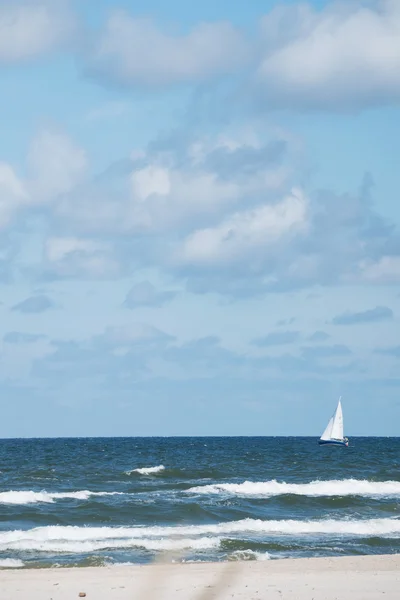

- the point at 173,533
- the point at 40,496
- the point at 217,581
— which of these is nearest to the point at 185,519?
the point at 173,533

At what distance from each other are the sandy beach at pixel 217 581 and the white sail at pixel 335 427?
8934 cm

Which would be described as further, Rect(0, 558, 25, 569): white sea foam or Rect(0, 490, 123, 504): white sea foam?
Rect(0, 490, 123, 504): white sea foam

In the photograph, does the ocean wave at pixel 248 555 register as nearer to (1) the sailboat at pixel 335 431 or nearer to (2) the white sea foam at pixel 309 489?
(2) the white sea foam at pixel 309 489

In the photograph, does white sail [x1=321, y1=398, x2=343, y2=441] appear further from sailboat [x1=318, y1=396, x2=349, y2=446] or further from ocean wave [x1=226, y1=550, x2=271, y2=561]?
ocean wave [x1=226, y1=550, x2=271, y2=561]

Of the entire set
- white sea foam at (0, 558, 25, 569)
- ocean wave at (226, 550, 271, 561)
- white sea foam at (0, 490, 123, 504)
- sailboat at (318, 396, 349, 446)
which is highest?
sailboat at (318, 396, 349, 446)

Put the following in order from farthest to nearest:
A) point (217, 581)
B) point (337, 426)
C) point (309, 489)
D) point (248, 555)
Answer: point (337, 426) → point (309, 489) → point (248, 555) → point (217, 581)

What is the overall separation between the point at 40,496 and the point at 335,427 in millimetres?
75253

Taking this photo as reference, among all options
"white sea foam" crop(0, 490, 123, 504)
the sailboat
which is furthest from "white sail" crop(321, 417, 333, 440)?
"white sea foam" crop(0, 490, 123, 504)

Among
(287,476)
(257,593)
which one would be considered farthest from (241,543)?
(287,476)

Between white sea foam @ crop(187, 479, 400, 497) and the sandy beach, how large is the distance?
71.3ft

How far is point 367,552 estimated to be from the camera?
25516 millimetres

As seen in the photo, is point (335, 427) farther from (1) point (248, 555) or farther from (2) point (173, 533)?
(1) point (248, 555)

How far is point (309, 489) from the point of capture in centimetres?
4722

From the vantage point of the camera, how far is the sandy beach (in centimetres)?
1766
